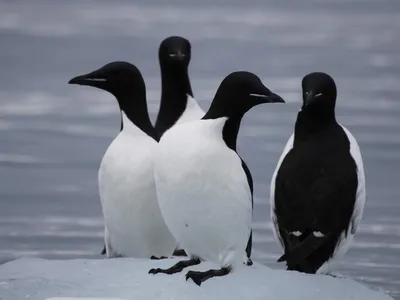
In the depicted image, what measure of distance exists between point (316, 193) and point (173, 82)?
1781 millimetres

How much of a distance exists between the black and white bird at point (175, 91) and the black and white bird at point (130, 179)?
14.6 inches

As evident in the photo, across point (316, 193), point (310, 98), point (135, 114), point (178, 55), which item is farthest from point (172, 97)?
point (316, 193)

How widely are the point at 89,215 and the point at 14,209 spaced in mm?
618

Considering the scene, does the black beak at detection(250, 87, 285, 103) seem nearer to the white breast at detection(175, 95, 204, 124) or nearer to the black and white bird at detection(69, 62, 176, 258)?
the black and white bird at detection(69, 62, 176, 258)

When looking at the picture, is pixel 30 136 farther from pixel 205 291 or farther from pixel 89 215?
pixel 205 291

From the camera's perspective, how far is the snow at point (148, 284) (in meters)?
7.86

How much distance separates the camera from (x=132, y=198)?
9.02m

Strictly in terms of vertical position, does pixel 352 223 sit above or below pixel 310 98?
below

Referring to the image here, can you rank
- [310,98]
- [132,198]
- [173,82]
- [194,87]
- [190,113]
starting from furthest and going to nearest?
[194,87]
[173,82]
[190,113]
[132,198]
[310,98]

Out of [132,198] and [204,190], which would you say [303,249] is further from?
[132,198]

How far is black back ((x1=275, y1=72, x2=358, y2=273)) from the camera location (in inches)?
332

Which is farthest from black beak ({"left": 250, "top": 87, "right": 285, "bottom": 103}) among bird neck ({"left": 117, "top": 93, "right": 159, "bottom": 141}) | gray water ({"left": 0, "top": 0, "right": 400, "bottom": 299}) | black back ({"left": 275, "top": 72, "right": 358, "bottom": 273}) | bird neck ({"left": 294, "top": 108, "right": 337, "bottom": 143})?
gray water ({"left": 0, "top": 0, "right": 400, "bottom": 299})

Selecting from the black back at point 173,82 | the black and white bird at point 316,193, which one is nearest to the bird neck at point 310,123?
the black and white bird at point 316,193

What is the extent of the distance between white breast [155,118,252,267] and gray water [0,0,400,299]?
7.51 feet
